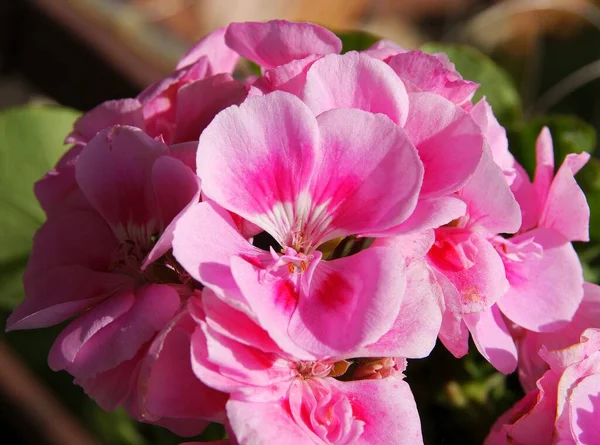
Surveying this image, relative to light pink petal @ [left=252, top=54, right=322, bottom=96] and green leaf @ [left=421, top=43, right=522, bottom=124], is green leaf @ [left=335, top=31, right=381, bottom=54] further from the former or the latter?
light pink petal @ [left=252, top=54, right=322, bottom=96]

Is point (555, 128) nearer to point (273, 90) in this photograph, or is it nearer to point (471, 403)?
point (471, 403)

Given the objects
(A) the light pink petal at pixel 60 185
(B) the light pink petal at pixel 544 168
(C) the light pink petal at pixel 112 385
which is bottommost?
(B) the light pink petal at pixel 544 168

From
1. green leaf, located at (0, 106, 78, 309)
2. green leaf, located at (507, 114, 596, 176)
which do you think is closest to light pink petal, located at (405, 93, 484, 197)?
green leaf, located at (507, 114, 596, 176)

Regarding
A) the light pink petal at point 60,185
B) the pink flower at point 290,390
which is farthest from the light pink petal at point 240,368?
the light pink petal at point 60,185

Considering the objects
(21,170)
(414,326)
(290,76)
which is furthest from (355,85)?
(21,170)

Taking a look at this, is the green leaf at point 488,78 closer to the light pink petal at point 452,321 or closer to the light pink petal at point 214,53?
the light pink petal at point 214,53

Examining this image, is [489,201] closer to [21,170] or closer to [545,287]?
[545,287]
